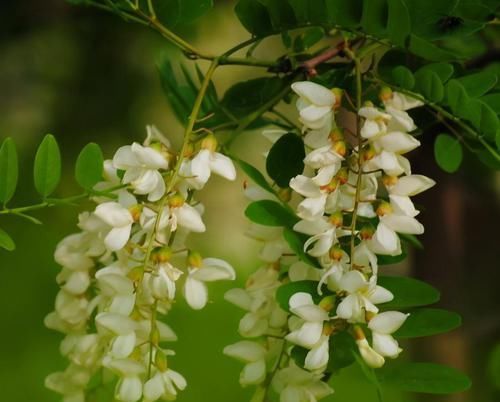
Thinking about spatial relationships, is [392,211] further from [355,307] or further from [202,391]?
[202,391]

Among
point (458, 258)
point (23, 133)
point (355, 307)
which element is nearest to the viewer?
point (355, 307)

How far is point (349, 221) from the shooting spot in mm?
442

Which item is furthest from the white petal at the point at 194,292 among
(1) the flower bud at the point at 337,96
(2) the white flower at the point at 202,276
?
(1) the flower bud at the point at 337,96

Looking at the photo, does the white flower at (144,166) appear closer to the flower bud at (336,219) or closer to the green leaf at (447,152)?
the flower bud at (336,219)

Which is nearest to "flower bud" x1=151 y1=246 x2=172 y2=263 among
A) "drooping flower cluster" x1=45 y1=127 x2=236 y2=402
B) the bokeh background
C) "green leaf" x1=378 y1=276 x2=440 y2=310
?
"drooping flower cluster" x1=45 y1=127 x2=236 y2=402

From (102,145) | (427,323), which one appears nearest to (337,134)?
(427,323)

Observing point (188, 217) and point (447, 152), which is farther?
point (447, 152)

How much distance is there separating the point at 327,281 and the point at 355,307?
2cm

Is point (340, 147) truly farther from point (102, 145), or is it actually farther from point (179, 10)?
point (102, 145)

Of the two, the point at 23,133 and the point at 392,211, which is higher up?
the point at 392,211

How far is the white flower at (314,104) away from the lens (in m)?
0.43

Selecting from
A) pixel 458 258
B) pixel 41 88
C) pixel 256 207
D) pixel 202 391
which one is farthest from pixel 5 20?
pixel 256 207

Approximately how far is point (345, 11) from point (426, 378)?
0.18 metres

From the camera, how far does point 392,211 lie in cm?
42
